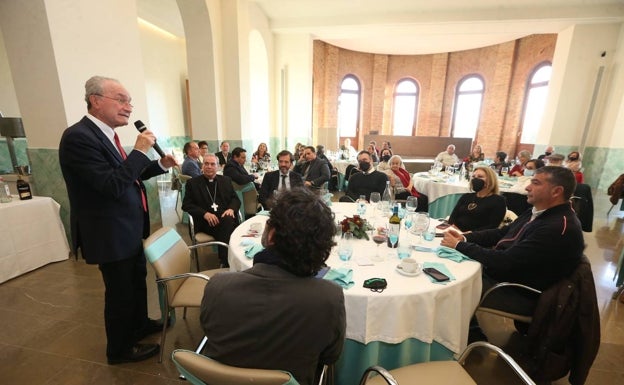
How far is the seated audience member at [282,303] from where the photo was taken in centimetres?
95

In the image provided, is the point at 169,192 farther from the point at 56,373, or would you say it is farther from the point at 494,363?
the point at 494,363

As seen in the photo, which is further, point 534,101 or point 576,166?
point 534,101

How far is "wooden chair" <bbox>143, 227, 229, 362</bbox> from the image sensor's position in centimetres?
185

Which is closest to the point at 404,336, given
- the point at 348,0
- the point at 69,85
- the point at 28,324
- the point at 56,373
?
the point at 56,373

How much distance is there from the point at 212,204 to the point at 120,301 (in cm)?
157

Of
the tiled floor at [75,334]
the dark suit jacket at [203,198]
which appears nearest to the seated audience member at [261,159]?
the dark suit jacket at [203,198]

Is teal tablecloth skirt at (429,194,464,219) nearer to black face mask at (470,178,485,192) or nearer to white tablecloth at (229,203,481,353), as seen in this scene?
black face mask at (470,178,485,192)

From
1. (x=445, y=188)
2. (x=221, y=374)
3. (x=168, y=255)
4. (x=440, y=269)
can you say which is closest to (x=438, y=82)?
(x=445, y=188)

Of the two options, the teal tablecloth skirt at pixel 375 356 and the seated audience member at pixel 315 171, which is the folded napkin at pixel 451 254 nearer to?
the teal tablecloth skirt at pixel 375 356

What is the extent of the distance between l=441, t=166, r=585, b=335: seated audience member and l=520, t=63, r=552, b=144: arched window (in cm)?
1068

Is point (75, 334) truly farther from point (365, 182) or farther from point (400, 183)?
point (400, 183)

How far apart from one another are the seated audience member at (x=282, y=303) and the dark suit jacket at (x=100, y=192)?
1.17 m

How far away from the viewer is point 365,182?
14.2ft

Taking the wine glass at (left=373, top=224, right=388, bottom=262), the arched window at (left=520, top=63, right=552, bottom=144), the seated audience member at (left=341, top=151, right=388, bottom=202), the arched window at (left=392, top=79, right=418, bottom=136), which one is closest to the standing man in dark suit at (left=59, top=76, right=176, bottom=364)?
the wine glass at (left=373, top=224, right=388, bottom=262)
